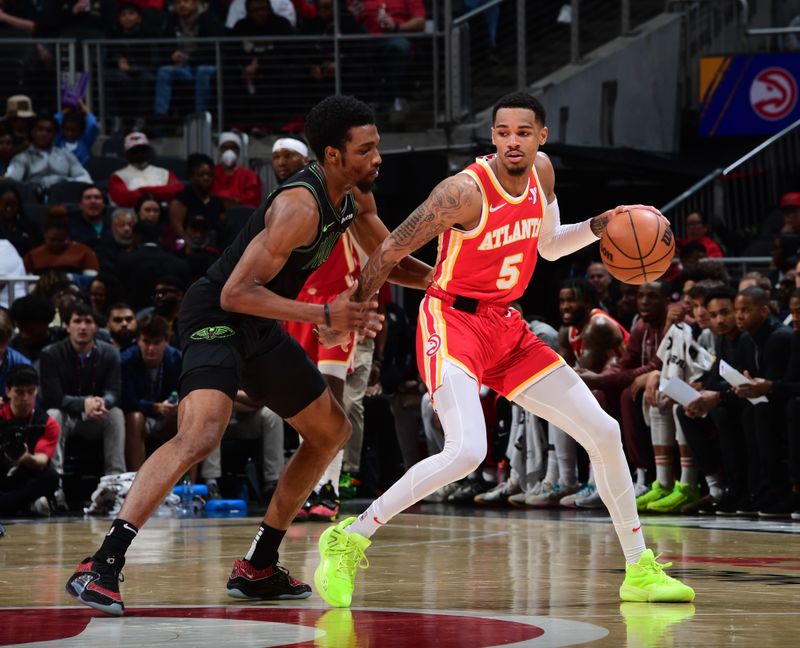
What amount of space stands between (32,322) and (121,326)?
0.74 meters

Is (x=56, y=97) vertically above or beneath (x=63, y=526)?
above

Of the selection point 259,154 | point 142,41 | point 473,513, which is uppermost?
point 142,41

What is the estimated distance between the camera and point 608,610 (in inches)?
223

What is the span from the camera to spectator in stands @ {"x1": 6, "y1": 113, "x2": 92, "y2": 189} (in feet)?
52.1

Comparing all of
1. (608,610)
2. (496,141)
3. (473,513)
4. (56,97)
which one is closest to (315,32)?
(56,97)

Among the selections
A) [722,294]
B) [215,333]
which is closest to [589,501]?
[722,294]

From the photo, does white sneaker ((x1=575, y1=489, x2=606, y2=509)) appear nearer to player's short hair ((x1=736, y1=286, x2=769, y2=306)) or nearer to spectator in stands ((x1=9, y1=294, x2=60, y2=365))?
player's short hair ((x1=736, y1=286, x2=769, y2=306))

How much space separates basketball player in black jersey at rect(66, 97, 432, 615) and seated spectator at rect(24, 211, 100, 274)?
8076 mm

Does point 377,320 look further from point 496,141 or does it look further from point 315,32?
point 315,32

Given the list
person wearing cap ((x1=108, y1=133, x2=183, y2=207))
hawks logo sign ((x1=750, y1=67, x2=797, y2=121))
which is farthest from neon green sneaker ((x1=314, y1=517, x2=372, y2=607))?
hawks logo sign ((x1=750, y1=67, x2=797, y2=121))

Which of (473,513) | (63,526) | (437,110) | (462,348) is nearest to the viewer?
(462,348)

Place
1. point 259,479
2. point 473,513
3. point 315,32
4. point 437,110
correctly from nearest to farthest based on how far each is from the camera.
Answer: point 473,513 < point 259,479 < point 437,110 < point 315,32

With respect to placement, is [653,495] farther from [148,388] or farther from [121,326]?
[121,326]

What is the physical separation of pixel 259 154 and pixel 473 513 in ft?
22.1
